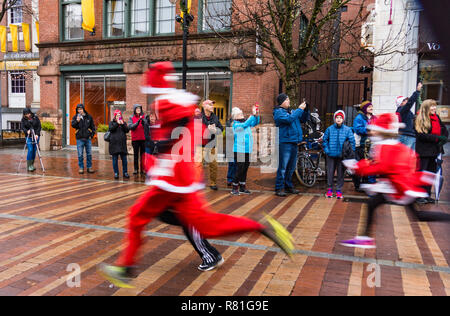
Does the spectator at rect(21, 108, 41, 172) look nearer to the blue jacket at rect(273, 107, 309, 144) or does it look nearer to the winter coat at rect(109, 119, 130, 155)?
the winter coat at rect(109, 119, 130, 155)

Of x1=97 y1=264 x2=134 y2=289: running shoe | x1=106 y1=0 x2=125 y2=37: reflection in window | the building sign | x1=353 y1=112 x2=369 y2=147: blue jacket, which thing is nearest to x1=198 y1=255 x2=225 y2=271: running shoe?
x1=97 y1=264 x2=134 y2=289: running shoe

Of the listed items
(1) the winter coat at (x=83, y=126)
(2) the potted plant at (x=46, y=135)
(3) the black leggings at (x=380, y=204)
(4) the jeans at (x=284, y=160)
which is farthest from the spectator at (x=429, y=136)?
(2) the potted plant at (x=46, y=135)

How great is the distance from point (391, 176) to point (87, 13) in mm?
15808

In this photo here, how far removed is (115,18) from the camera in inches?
661

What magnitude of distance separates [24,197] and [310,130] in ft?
24.1

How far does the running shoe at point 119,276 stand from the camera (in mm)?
3398

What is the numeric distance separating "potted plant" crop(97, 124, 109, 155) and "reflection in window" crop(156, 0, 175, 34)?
4.69 metres

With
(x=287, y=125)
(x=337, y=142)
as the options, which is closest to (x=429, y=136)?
(x=337, y=142)

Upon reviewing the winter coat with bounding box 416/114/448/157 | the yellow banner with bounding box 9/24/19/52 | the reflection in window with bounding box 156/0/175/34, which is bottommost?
the winter coat with bounding box 416/114/448/157

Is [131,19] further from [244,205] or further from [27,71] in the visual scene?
[27,71]

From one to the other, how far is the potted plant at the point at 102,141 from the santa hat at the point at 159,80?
526 inches

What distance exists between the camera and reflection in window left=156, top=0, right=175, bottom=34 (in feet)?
51.4

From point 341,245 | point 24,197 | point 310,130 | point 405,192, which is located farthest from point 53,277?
point 310,130

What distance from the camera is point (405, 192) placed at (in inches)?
164
